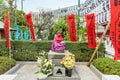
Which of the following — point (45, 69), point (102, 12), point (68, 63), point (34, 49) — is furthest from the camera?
point (102, 12)

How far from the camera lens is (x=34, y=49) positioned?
597 inches

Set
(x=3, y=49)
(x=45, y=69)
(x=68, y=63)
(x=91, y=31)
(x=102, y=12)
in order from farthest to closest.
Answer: (x=102, y=12), (x=3, y=49), (x=91, y=31), (x=68, y=63), (x=45, y=69)

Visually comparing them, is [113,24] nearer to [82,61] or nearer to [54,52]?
[54,52]

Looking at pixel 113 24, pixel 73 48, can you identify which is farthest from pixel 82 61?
pixel 113 24

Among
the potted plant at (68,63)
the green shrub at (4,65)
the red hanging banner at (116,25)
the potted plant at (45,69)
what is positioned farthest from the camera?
the green shrub at (4,65)

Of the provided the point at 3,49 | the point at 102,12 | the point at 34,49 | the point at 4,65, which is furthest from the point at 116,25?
the point at 102,12

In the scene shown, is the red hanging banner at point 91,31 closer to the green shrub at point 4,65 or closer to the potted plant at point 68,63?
the potted plant at point 68,63

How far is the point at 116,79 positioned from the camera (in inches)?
306

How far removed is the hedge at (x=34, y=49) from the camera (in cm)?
1501

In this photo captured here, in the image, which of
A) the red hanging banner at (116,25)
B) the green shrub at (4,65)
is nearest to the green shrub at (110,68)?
the red hanging banner at (116,25)

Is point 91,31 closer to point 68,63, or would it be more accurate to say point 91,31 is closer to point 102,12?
point 68,63

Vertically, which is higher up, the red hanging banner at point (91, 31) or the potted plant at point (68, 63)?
the red hanging banner at point (91, 31)

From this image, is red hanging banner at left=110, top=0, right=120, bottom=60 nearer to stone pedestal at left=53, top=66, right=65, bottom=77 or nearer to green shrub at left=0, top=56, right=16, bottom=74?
stone pedestal at left=53, top=66, right=65, bottom=77

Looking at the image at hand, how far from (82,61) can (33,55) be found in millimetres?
3052
